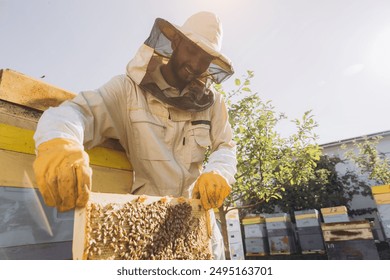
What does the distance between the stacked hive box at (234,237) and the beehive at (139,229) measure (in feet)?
25.0

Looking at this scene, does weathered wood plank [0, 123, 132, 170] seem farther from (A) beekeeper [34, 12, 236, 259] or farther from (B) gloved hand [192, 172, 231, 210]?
(B) gloved hand [192, 172, 231, 210]

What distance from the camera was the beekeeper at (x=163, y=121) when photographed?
4.25 feet

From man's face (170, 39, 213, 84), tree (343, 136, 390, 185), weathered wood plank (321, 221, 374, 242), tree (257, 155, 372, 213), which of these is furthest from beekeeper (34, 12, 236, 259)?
tree (343, 136, 390, 185)

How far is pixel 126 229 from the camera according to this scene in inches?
44.8

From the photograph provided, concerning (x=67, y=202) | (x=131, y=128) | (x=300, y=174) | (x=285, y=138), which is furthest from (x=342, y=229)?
(x=67, y=202)

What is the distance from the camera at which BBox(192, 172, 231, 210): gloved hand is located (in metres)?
1.54

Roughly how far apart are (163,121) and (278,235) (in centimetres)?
1053

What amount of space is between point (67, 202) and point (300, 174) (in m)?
5.27

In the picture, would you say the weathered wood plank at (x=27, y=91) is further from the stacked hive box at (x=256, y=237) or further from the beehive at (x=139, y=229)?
the stacked hive box at (x=256, y=237)

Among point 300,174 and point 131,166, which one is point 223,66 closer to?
point 131,166

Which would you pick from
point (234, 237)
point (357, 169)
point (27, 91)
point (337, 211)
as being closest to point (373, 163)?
point (357, 169)

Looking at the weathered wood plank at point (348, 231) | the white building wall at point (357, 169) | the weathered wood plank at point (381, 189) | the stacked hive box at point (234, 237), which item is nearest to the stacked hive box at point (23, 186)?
the weathered wood plank at point (348, 231)

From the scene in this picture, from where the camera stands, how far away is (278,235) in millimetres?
10969

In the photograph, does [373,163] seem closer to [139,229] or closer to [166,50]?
[166,50]
